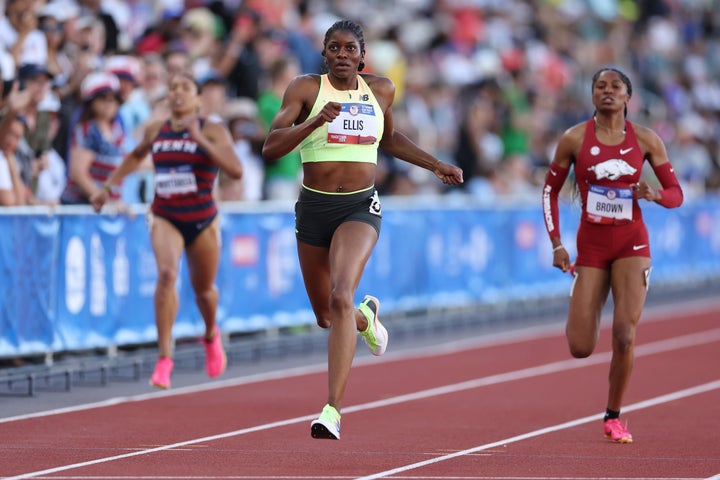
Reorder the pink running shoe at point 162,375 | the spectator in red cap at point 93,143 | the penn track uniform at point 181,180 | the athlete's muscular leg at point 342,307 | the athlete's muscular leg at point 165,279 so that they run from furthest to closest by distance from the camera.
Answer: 1. the spectator in red cap at point 93,143
2. the penn track uniform at point 181,180
3. the athlete's muscular leg at point 165,279
4. the pink running shoe at point 162,375
5. the athlete's muscular leg at point 342,307

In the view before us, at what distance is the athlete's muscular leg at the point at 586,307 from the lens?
9945 millimetres

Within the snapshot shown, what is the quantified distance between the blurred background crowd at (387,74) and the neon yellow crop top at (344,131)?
4.14 meters

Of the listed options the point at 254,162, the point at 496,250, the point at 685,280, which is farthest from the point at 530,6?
the point at 254,162

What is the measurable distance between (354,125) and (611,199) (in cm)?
190

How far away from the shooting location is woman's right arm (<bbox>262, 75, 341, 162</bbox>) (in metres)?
8.45

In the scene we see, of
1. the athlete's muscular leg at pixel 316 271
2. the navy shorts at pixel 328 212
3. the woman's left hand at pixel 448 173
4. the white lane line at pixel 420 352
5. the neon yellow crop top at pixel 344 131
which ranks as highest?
the neon yellow crop top at pixel 344 131

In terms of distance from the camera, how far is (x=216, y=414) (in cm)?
1095

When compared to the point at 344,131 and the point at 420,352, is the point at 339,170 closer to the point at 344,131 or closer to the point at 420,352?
the point at 344,131

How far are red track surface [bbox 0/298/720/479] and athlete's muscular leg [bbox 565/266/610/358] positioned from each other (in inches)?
23.9

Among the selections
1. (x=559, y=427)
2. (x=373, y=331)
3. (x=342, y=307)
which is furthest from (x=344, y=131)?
(x=559, y=427)

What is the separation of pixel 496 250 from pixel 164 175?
29.6 ft

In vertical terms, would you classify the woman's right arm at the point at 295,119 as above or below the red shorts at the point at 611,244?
above

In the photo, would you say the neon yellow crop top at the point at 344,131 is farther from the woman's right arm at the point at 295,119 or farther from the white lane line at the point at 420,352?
the white lane line at the point at 420,352

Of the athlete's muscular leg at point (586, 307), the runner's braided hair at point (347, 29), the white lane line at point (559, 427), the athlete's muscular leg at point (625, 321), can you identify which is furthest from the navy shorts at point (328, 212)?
the athlete's muscular leg at point (625, 321)
